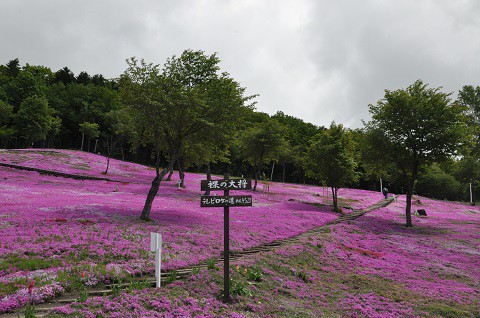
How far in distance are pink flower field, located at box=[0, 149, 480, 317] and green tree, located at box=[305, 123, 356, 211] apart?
11.2 metres

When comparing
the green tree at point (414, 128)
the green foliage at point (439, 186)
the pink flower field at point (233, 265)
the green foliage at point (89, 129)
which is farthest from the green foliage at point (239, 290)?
the green foliage at point (439, 186)

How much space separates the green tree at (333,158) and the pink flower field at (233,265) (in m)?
11.2

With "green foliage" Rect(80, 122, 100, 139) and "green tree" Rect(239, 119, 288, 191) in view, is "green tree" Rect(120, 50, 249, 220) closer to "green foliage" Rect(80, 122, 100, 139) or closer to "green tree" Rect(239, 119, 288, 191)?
"green tree" Rect(239, 119, 288, 191)

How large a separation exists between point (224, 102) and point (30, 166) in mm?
A: 37331

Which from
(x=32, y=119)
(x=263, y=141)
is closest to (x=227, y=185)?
(x=263, y=141)

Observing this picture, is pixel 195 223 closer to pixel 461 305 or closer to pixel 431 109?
pixel 461 305

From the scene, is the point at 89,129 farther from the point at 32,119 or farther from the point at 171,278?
the point at 171,278

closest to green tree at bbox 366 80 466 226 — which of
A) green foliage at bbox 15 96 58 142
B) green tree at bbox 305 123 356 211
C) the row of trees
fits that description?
the row of trees

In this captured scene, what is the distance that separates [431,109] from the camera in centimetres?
2908

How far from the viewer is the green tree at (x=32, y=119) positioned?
216 ft

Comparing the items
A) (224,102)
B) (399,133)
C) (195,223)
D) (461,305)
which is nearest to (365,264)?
(461,305)

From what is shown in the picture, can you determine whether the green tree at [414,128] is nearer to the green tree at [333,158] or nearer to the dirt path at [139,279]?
the green tree at [333,158]

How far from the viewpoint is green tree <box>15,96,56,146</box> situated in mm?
65750

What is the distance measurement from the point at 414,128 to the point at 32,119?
7556 cm
